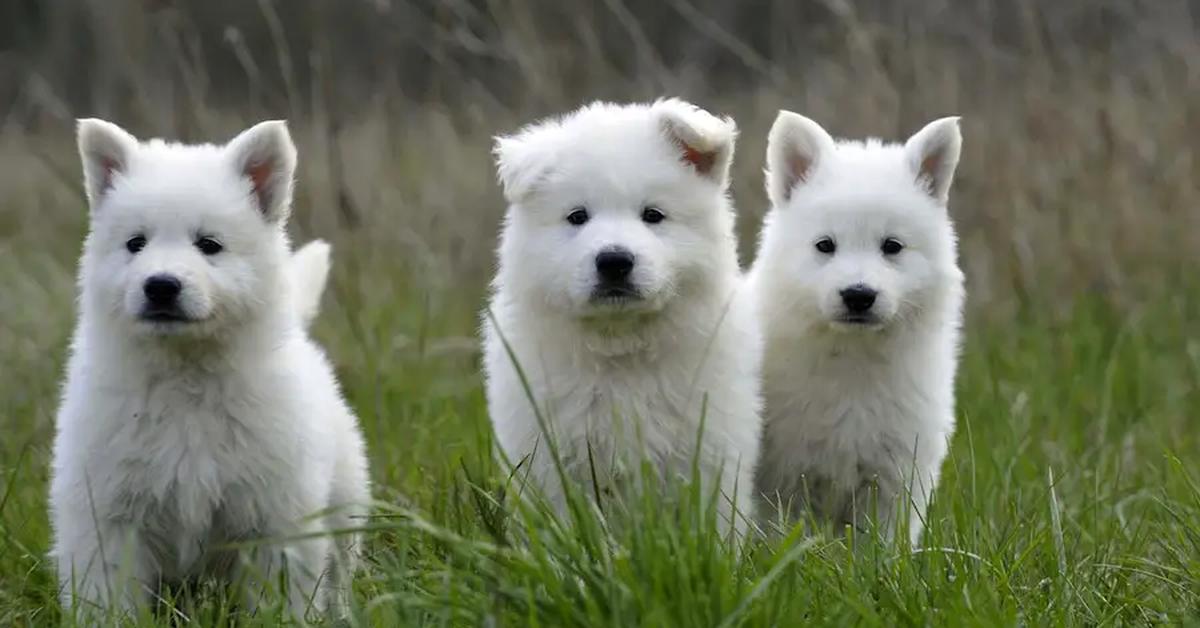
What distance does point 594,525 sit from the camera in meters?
3.46

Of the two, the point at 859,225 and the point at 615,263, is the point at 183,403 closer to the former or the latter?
the point at 615,263

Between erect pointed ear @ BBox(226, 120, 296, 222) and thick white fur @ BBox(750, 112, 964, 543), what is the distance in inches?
58.1

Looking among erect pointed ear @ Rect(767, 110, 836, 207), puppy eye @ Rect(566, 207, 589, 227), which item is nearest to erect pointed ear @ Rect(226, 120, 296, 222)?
puppy eye @ Rect(566, 207, 589, 227)

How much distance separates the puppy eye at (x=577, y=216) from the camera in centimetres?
448

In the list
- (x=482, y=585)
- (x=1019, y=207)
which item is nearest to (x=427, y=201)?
(x=1019, y=207)

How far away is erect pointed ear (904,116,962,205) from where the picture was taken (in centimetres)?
490

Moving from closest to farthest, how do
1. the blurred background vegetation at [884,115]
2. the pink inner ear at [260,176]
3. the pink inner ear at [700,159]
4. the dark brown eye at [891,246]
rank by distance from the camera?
the pink inner ear at [700,159] → the pink inner ear at [260,176] → the dark brown eye at [891,246] → the blurred background vegetation at [884,115]

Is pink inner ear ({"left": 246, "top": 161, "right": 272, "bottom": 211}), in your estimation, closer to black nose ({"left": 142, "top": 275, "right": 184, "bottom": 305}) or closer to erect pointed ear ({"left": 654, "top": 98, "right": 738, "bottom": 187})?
black nose ({"left": 142, "top": 275, "right": 184, "bottom": 305})

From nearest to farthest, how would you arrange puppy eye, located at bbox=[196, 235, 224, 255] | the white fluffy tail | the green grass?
the green grass, puppy eye, located at bbox=[196, 235, 224, 255], the white fluffy tail

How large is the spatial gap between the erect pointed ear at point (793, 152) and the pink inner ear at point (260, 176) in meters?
1.53

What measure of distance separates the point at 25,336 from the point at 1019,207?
4.95 meters

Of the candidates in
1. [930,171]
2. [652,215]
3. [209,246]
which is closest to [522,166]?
[652,215]

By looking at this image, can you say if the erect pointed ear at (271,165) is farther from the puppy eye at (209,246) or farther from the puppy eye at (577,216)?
the puppy eye at (577,216)

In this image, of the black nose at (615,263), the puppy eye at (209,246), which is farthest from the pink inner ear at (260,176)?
the black nose at (615,263)
